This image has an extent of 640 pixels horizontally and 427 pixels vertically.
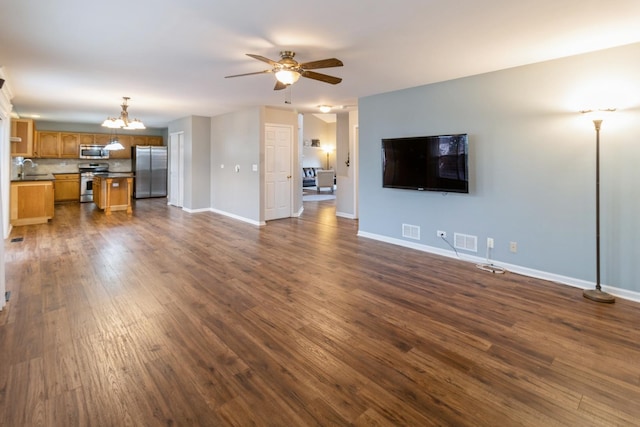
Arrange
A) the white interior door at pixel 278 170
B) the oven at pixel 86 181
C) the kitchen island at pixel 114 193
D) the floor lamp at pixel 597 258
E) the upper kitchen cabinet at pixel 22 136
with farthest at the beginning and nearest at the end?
the oven at pixel 86 181
the kitchen island at pixel 114 193
the white interior door at pixel 278 170
the upper kitchen cabinet at pixel 22 136
the floor lamp at pixel 597 258

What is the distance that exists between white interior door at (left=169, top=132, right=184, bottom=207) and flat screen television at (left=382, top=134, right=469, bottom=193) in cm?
619

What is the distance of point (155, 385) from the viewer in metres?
1.94

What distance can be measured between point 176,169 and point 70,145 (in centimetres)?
356

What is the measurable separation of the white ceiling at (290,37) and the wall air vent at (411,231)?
2090mm

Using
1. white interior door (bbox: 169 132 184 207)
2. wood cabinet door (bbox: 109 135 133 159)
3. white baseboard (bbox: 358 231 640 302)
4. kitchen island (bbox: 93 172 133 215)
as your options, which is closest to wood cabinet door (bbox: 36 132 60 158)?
wood cabinet door (bbox: 109 135 133 159)

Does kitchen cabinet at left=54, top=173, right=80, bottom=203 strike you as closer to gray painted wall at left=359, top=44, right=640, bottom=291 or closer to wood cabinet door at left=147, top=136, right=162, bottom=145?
wood cabinet door at left=147, top=136, right=162, bottom=145

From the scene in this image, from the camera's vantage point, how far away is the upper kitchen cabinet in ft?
22.0

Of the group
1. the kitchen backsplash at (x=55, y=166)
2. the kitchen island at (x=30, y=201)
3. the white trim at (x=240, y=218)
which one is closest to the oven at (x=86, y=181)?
the kitchen backsplash at (x=55, y=166)

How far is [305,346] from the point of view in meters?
2.38

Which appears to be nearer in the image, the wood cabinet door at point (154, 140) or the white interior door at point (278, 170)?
the white interior door at point (278, 170)

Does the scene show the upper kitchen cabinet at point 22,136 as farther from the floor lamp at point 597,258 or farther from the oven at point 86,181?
the floor lamp at point 597,258

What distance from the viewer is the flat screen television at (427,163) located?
4277 millimetres

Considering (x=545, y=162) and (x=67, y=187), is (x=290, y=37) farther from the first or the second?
(x=67, y=187)

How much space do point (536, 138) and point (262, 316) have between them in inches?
140
